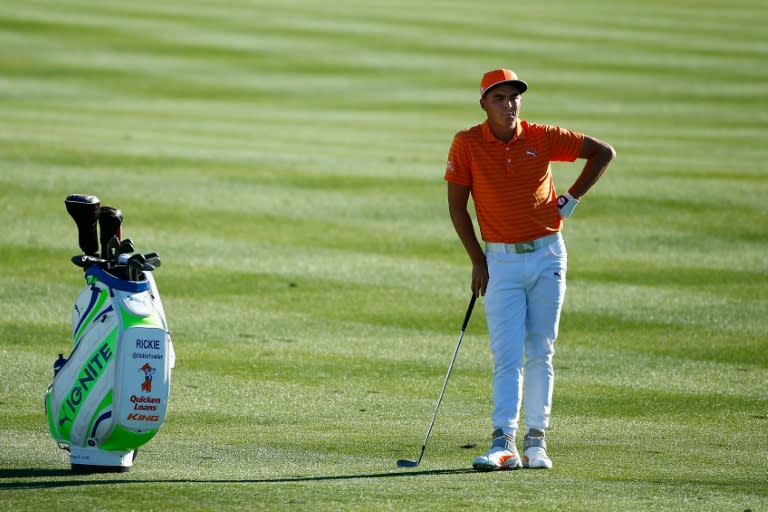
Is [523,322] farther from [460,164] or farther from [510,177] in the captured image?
[460,164]

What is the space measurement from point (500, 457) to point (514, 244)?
1152mm

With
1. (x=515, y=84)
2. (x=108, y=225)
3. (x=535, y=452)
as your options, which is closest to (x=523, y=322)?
(x=535, y=452)

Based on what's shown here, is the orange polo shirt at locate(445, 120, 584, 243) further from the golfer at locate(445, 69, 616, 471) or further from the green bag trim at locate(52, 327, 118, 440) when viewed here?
the green bag trim at locate(52, 327, 118, 440)

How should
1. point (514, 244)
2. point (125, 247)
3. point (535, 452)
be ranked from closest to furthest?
point (125, 247) < point (535, 452) < point (514, 244)

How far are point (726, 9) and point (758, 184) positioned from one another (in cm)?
3081

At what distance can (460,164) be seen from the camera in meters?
7.08

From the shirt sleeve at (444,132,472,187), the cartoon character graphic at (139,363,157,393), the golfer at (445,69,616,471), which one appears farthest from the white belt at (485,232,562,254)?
the cartoon character graphic at (139,363,157,393)

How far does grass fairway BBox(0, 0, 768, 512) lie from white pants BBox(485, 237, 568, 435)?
1.29ft

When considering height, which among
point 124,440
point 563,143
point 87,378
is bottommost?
point 124,440

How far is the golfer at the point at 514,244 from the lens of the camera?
22.8ft

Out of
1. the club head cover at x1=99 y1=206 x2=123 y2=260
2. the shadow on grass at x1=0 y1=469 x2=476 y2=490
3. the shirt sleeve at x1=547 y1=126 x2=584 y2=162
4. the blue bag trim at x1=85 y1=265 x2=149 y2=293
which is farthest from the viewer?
the shirt sleeve at x1=547 y1=126 x2=584 y2=162

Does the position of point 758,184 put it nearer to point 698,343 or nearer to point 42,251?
point 698,343

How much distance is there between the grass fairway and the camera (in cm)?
660

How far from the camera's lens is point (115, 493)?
5855 mm
